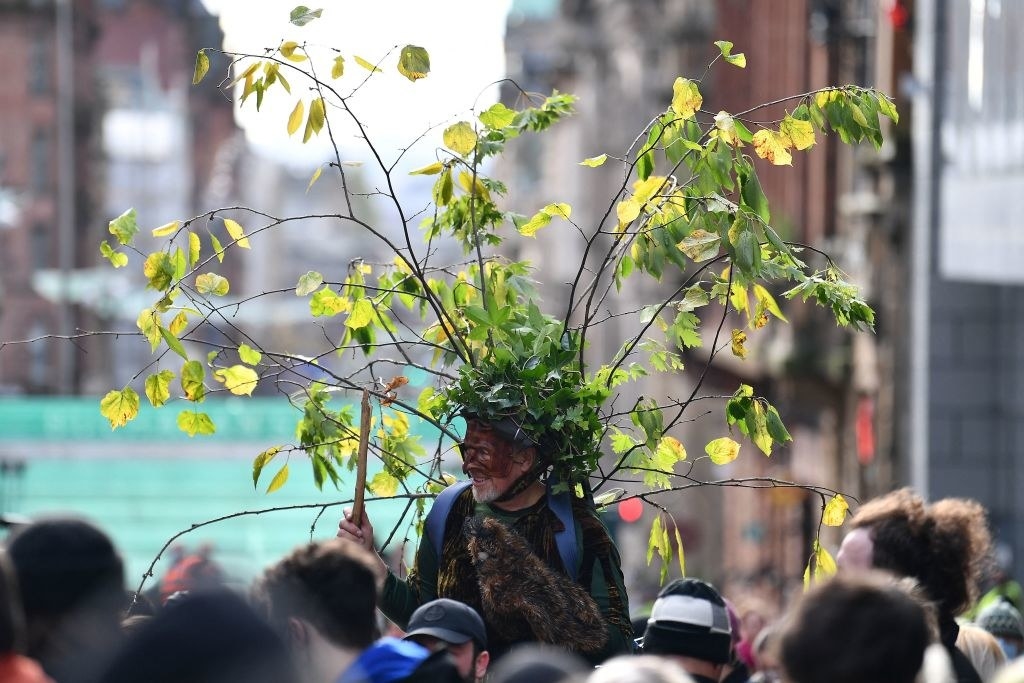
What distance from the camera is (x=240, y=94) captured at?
19.0ft

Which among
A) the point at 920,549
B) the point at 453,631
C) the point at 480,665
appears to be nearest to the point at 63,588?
the point at 453,631

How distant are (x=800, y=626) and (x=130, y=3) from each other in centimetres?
8132

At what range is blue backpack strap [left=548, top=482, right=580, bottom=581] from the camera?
218 inches

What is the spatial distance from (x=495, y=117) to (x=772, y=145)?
89 centimetres

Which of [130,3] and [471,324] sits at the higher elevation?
[130,3]

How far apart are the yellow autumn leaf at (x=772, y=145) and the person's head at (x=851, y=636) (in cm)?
217

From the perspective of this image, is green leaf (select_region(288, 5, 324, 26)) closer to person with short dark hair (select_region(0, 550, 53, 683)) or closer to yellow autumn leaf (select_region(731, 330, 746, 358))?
yellow autumn leaf (select_region(731, 330, 746, 358))

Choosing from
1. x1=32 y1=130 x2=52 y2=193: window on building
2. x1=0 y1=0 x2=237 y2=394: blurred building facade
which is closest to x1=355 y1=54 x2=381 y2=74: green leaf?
x1=0 y1=0 x2=237 y2=394: blurred building facade

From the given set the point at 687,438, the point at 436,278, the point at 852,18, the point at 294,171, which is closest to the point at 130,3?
the point at 687,438

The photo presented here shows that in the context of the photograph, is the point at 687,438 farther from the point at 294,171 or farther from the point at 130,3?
the point at 294,171

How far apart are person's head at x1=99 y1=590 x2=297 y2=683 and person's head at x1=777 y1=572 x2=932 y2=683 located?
1056mm

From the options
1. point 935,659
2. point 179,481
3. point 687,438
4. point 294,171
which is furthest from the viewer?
point 294,171

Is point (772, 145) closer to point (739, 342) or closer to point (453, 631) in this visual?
point (739, 342)

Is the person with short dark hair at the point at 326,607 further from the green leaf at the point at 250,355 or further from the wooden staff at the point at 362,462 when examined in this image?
the green leaf at the point at 250,355
